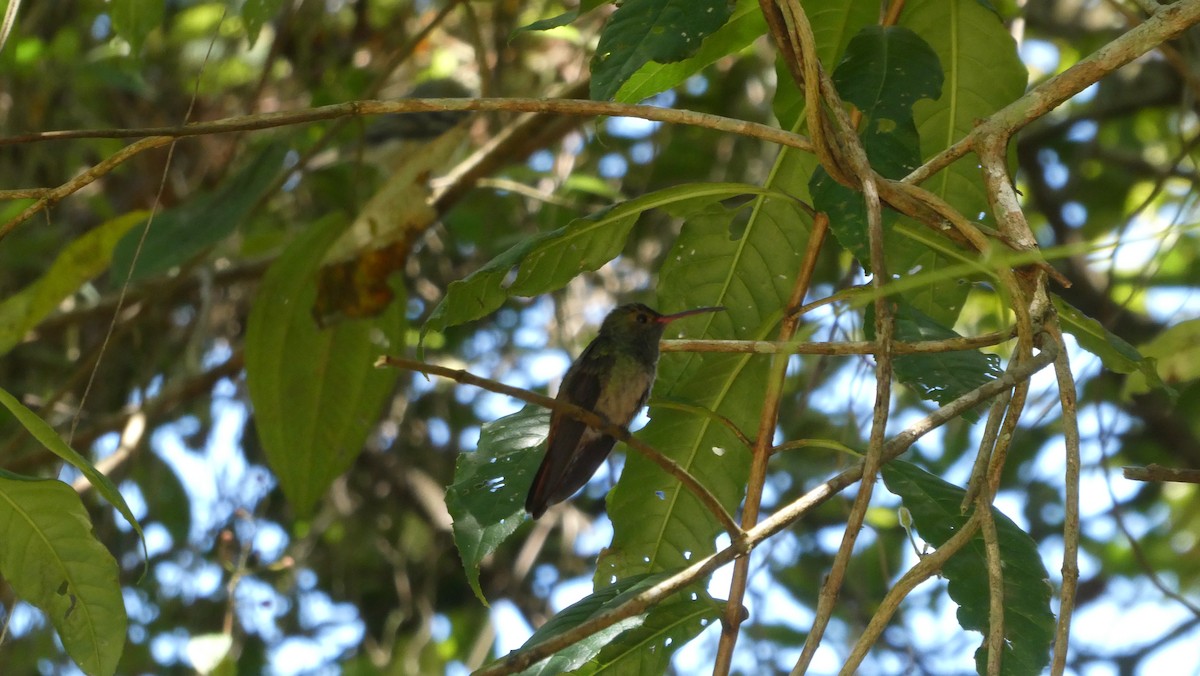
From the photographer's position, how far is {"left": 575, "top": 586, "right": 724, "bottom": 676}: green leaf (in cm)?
255

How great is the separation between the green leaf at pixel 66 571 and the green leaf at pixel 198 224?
5.44ft

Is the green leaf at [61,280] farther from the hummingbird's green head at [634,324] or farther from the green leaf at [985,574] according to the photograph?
the green leaf at [985,574]

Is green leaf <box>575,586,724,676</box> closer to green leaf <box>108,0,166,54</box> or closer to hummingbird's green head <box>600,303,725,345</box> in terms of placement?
hummingbird's green head <box>600,303,725,345</box>

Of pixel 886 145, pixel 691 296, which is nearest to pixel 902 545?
pixel 691 296

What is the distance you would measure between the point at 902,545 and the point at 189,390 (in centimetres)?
400

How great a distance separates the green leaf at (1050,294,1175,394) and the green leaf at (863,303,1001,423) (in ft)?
0.67

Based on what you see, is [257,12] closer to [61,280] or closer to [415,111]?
[415,111]

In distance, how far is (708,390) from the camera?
3.02 meters

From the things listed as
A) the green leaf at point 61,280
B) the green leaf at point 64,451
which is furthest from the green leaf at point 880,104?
the green leaf at point 61,280

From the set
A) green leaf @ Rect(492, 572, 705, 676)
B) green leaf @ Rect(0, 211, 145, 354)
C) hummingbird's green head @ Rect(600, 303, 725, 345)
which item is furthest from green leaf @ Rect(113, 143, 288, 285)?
green leaf @ Rect(492, 572, 705, 676)

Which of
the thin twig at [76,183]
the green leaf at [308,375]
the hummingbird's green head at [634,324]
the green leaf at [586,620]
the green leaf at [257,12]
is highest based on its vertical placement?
the green leaf at [257,12]

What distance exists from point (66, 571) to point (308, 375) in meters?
2.24

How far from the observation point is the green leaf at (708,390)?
297 cm

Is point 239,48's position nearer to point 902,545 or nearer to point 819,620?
point 902,545
